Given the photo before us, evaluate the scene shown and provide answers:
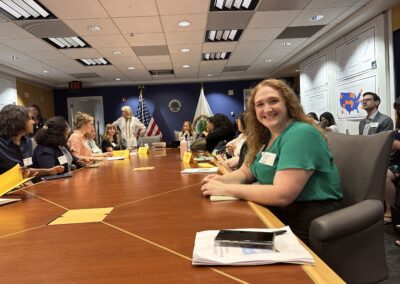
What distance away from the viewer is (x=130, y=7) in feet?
14.0

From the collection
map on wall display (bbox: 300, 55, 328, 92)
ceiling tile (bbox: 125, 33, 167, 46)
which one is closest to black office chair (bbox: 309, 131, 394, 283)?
ceiling tile (bbox: 125, 33, 167, 46)

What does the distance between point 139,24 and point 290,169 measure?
14.0 ft

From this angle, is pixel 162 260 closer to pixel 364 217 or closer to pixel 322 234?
pixel 322 234

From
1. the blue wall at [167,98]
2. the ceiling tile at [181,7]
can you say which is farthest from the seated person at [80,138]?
the blue wall at [167,98]

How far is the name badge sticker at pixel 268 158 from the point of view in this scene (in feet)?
5.01

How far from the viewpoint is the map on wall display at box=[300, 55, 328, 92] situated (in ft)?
23.5

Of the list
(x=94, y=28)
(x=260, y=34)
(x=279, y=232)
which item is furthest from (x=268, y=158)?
(x=260, y=34)

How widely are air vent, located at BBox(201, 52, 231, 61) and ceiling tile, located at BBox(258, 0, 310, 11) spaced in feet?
9.19

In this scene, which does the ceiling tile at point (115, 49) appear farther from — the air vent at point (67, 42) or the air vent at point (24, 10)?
the air vent at point (24, 10)

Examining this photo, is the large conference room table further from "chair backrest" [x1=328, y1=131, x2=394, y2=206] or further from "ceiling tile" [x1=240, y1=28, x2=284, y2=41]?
"ceiling tile" [x1=240, y1=28, x2=284, y2=41]

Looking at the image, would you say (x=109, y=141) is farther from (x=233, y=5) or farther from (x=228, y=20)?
(x=233, y=5)

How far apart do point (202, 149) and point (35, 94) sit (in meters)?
7.11

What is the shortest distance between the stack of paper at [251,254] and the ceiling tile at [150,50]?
19.3ft

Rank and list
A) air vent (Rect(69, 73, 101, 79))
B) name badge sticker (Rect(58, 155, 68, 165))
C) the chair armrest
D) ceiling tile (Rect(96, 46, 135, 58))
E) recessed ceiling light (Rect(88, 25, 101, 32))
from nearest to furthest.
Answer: the chair armrest
name badge sticker (Rect(58, 155, 68, 165))
recessed ceiling light (Rect(88, 25, 101, 32))
ceiling tile (Rect(96, 46, 135, 58))
air vent (Rect(69, 73, 101, 79))
